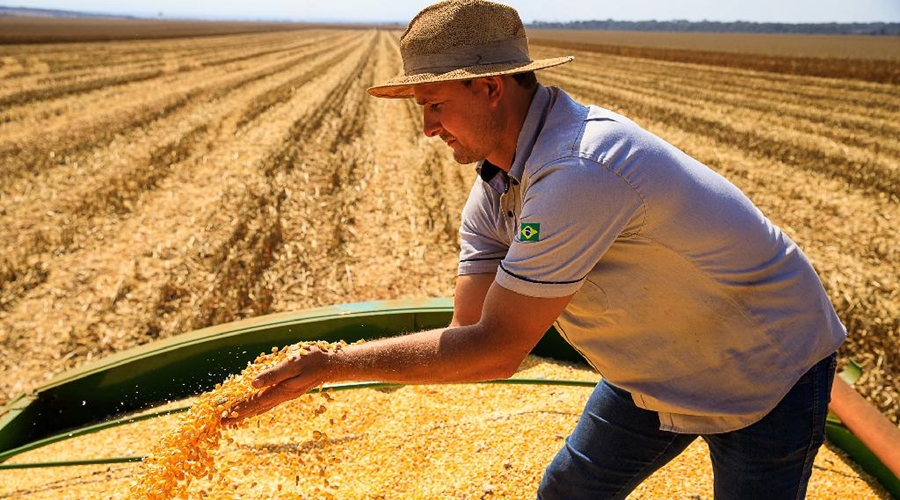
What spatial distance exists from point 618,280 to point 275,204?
19.2 feet

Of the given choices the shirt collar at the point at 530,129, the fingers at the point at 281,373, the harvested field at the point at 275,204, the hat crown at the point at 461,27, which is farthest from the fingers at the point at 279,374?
the harvested field at the point at 275,204

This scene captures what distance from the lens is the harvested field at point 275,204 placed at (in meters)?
4.72

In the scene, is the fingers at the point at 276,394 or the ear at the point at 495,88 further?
the fingers at the point at 276,394

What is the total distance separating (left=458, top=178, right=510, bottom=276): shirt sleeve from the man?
55mm

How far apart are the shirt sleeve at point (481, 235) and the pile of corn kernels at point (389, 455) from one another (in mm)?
1020

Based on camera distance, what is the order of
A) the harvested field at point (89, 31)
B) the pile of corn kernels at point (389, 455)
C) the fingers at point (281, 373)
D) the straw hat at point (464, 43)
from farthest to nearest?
the harvested field at point (89, 31)
the pile of corn kernels at point (389, 455)
the fingers at point (281, 373)
the straw hat at point (464, 43)

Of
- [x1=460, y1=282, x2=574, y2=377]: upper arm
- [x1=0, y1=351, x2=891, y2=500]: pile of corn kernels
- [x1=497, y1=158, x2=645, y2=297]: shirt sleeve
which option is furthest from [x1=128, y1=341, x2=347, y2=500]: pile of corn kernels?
[x1=497, y1=158, x2=645, y2=297]: shirt sleeve

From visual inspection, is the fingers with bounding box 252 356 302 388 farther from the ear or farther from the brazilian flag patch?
the ear

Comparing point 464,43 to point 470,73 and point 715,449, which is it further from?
point 715,449

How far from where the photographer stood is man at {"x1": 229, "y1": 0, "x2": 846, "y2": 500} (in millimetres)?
1324

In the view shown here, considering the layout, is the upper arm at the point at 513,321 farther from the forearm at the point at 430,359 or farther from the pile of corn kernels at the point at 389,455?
the pile of corn kernels at the point at 389,455

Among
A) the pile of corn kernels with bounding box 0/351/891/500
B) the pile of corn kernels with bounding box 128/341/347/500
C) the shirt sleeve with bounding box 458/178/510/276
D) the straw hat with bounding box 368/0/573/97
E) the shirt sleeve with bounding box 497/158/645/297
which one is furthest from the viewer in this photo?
the pile of corn kernels with bounding box 0/351/891/500

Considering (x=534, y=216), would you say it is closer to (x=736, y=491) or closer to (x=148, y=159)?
(x=736, y=491)

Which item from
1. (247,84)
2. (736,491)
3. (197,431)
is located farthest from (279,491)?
(247,84)
